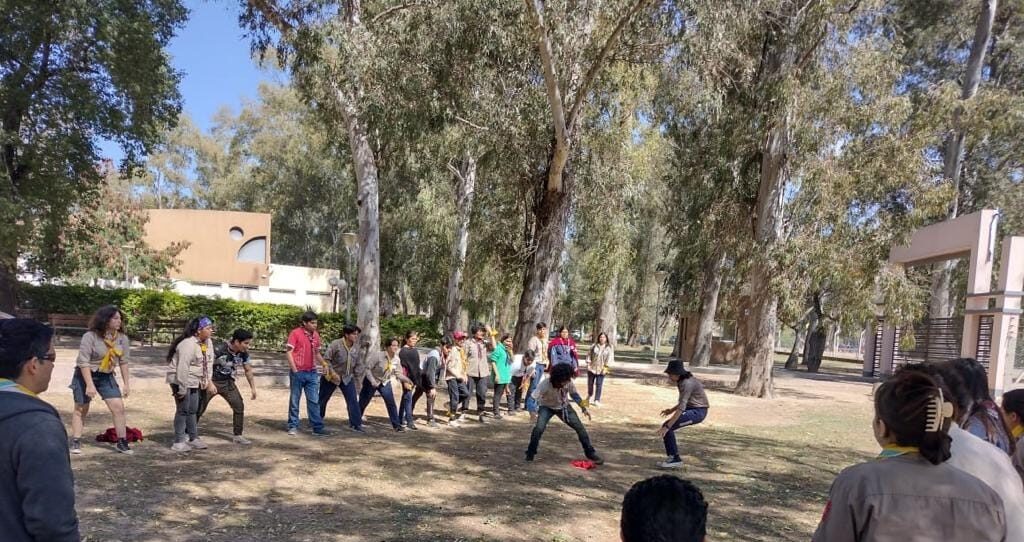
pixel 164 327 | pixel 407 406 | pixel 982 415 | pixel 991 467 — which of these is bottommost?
pixel 164 327

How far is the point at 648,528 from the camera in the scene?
191cm

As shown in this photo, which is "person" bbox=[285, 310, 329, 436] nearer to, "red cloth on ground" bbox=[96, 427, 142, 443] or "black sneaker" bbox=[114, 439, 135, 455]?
"red cloth on ground" bbox=[96, 427, 142, 443]

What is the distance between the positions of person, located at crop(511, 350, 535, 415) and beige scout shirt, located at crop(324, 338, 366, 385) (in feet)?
12.1

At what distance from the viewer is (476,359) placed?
464 inches

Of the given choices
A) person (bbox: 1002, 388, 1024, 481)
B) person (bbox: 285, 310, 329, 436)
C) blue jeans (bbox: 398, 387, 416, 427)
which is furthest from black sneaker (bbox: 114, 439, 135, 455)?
person (bbox: 1002, 388, 1024, 481)

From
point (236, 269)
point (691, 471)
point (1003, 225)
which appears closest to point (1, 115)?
point (691, 471)

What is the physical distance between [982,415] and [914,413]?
1.59m

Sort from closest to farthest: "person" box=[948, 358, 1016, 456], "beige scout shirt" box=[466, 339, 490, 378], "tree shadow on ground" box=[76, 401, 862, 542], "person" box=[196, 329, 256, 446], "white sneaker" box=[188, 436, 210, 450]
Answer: "person" box=[948, 358, 1016, 456]
"tree shadow on ground" box=[76, 401, 862, 542]
"white sneaker" box=[188, 436, 210, 450]
"person" box=[196, 329, 256, 446]
"beige scout shirt" box=[466, 339, 490, 378]

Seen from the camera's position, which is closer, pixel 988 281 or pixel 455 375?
Answer: pixel 455 375

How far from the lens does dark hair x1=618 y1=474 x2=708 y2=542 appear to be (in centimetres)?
190

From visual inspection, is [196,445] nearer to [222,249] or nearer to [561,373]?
[561,373]

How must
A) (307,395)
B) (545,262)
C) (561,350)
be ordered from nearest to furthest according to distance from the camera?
(307,395), (561,350), (545,262)

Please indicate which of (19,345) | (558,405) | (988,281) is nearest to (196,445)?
(558,405)

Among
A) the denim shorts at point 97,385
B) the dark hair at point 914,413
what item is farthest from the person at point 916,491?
the denim shorts at point 97,385
